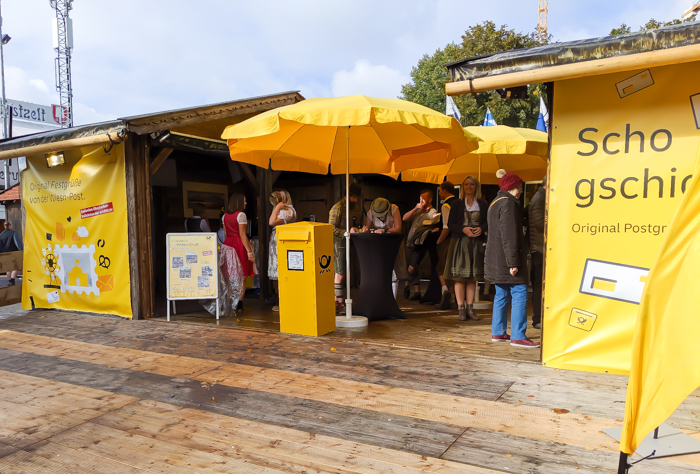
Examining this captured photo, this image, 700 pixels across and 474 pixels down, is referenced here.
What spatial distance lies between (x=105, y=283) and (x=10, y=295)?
2086 millimetres

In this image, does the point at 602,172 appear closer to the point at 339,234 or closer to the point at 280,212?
the point at 339,234

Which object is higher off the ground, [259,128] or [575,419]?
[259,128]

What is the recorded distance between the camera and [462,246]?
19.6 ft

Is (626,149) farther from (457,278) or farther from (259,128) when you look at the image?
(259,128)

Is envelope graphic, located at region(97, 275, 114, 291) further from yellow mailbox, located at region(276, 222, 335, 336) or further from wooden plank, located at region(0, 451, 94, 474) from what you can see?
wooden plank, located at region(0, 451, 94, 474)

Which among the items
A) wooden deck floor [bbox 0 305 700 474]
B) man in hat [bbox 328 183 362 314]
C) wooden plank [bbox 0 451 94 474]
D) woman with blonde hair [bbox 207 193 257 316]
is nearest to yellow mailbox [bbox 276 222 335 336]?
wooden deck floor [bbox 0 305 700 474]

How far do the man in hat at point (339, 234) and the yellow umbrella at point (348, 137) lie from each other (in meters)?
0.36

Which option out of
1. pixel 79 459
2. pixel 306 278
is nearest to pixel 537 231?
pixel 306 278

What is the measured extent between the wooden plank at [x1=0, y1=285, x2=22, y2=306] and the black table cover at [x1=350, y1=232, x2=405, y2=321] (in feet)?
18.2

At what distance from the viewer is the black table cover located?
19.6 feet

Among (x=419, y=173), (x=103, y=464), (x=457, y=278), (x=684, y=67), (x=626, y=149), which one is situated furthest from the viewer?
(x=419, y=173)

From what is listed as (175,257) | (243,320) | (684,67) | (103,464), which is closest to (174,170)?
(175,257)

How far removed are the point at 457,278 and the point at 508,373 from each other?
6.93 ft

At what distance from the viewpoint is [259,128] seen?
4875mm
